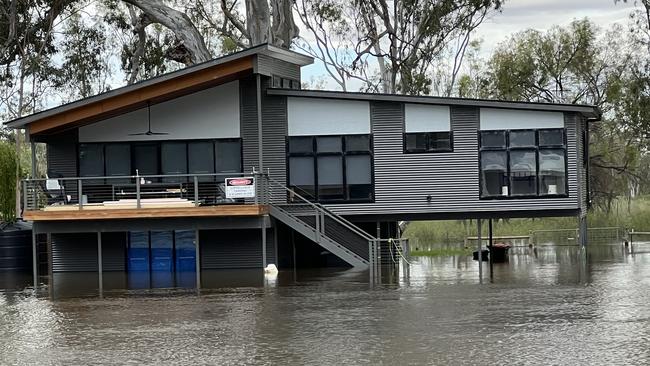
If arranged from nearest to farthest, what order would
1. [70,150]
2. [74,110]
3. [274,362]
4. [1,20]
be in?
1. [274,362]
2. [74,110]
3. [70,150]
4. [1,20]

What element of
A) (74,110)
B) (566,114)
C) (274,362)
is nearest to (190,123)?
(74,110)

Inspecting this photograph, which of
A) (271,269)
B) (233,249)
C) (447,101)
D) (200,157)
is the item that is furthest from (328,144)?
(271,269)

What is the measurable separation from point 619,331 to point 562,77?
135 feet

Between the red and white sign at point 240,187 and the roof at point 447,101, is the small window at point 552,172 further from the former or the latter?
the red and white sign at point 240,187

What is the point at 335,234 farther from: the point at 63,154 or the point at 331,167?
the point at 63,154

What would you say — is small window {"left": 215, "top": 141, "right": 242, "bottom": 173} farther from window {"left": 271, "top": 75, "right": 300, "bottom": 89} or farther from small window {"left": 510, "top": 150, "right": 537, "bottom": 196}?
small window {"left": 510, "top": 150, "right": 537, "bottom": 196}

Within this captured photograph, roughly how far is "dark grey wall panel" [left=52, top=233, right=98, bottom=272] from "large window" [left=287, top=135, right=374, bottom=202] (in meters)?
5.95

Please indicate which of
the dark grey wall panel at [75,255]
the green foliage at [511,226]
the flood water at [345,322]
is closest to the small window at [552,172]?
the flood water at [345,322]

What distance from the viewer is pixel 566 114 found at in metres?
27.7

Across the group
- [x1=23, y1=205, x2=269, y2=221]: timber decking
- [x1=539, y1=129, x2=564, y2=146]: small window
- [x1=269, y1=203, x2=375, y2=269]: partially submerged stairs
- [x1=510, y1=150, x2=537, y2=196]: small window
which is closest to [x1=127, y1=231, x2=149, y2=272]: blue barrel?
[x1=23, y1=205, x2=269, y2=221]: timber decking

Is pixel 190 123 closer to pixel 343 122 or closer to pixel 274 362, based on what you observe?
pixel 343 122

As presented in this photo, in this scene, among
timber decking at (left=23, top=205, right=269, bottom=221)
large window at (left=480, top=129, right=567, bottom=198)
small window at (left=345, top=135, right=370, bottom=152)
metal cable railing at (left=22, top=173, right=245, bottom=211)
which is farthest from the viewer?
small window at (left=345, top=135, right=370, bottom=152)

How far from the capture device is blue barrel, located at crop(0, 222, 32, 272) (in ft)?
104

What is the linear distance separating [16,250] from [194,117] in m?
7.55
